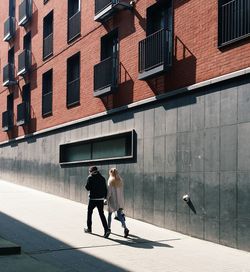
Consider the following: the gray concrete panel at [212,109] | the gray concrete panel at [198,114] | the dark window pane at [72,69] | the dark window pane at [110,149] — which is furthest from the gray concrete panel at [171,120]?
the dark window pane at [72,69]

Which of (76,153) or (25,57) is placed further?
(25,57)

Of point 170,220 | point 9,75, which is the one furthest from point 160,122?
point 9,75

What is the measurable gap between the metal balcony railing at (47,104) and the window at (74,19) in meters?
2.97

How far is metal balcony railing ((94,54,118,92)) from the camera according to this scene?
15.3 m

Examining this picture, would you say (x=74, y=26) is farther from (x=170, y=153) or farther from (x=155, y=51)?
(x=170, y=153)

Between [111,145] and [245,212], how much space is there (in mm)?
6571

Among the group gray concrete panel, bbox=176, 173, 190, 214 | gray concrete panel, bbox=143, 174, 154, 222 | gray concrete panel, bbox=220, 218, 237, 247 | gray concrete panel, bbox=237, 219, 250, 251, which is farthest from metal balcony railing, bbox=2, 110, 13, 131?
gray concrete panel, bbox=237, 219, 250, 251

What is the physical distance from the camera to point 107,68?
611 inches

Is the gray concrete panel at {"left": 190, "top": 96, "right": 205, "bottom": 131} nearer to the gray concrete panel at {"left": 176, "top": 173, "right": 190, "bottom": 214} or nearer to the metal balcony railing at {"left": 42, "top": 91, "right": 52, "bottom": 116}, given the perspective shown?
the gray concrete panel at {"left": 176, "top": 173, "right": 190, "bottom": 214}

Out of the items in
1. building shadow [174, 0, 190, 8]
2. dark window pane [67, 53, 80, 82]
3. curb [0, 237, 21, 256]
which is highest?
building shadow [174, 0, 190, 8]

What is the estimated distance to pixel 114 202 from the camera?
11.4 meters

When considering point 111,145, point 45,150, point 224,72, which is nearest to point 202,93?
point 224,72

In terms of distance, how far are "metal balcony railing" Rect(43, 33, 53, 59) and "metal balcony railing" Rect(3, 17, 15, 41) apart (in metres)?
5.41

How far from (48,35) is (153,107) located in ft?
32.6
